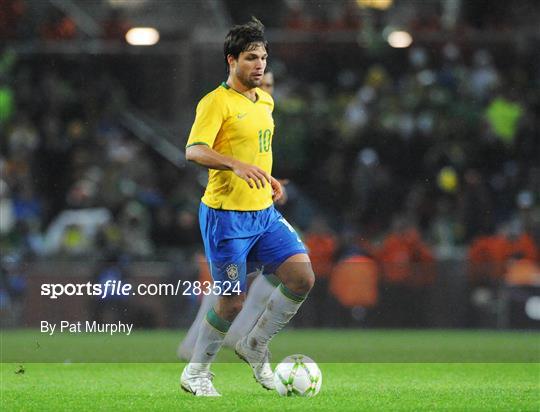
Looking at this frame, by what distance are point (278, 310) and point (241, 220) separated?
1.79 ft

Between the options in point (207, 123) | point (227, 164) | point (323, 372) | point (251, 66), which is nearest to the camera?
point (227, 164)

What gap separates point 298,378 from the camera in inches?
273

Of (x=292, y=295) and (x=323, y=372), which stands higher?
(x=292, y=295)

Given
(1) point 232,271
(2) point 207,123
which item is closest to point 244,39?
(2) point 207,123

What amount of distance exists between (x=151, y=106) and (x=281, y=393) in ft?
33.0

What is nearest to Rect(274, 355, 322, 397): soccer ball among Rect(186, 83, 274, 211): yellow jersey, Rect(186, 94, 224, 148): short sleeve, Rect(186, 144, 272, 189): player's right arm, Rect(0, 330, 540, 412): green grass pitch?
Rect(0, 330, 540, 412): green grass pitch

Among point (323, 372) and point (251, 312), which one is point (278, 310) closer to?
point (251, 312)

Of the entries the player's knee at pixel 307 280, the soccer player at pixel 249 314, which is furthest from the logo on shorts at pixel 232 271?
the soccer player at pixel 249 314

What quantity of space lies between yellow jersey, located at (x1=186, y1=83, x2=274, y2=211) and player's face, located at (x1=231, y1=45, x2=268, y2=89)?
4.4 inches

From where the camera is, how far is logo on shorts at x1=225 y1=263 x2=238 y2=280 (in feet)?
23.0

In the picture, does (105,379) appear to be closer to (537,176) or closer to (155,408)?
(155,408)

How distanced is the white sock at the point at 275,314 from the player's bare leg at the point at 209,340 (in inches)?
7.9

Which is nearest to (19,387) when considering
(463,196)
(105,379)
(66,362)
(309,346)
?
(105,379)

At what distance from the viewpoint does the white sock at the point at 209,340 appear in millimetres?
7094
